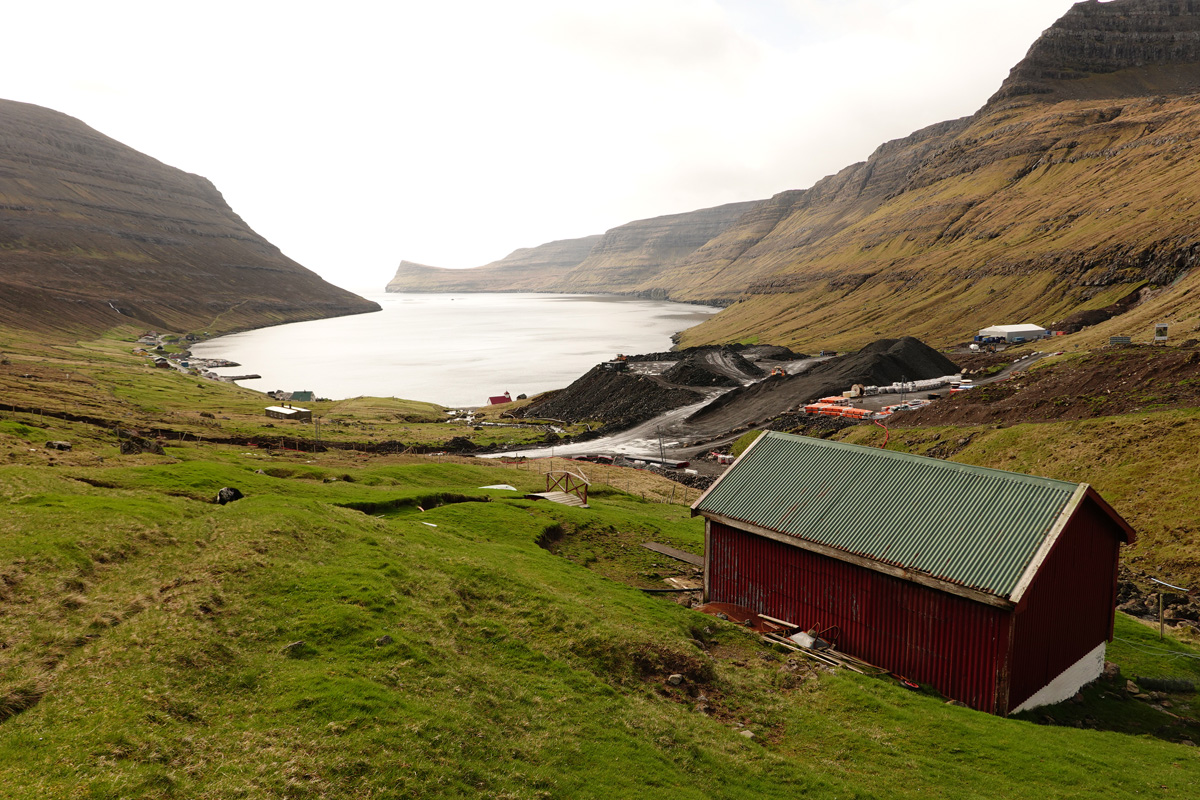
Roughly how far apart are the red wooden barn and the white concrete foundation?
0.21 ft

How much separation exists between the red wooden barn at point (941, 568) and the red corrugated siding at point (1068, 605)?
62 mm

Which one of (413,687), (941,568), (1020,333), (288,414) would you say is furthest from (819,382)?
(413,687)

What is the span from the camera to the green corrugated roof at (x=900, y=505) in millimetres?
20562

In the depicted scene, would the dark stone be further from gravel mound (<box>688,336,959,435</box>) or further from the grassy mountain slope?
the grassy mountain slope

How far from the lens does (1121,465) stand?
41469 mm

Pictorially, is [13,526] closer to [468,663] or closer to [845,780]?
[468,663]

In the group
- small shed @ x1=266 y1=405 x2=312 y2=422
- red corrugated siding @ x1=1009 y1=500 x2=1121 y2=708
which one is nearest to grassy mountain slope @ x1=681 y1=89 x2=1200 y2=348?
red corrugated siding @ x1=1009 y1=500 x2=1121 y2=708

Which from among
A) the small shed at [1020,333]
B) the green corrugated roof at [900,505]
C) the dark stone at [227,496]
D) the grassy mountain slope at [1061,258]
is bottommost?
the dark stone at [227,496]

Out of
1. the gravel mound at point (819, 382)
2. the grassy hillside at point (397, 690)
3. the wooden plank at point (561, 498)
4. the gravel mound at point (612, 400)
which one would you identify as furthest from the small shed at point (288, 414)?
the grassy hillside at point (397, 690)

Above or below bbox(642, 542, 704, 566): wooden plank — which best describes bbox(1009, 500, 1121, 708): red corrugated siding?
above

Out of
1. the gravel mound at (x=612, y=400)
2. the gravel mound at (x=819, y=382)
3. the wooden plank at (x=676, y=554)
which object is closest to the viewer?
the wooden plank at (x=676, y=554)

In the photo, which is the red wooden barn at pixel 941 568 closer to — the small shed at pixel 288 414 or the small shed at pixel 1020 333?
→ the small shed at pixel 288 414

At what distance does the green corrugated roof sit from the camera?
20.6 metres

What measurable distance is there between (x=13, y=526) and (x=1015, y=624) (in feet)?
93.0
